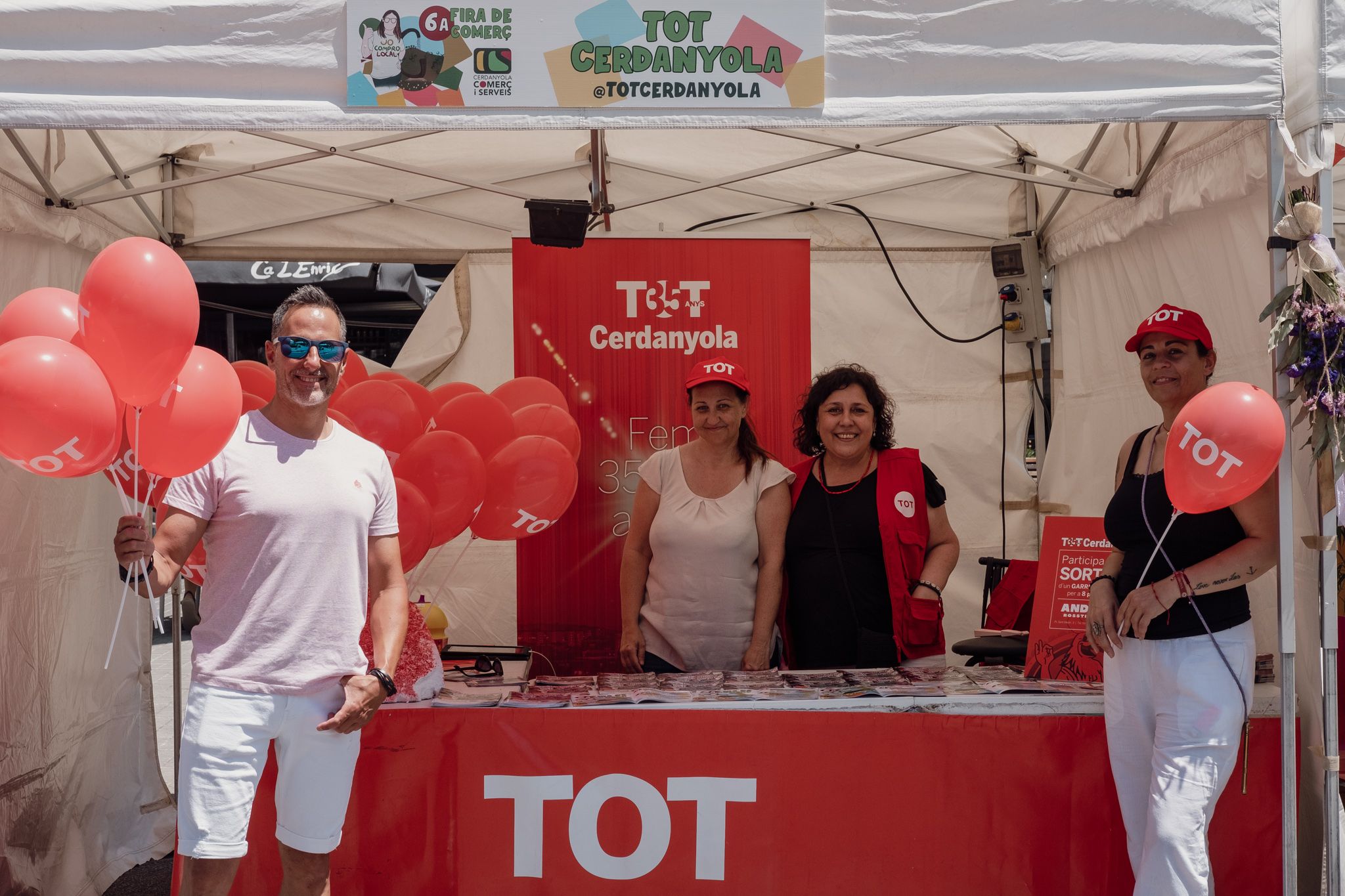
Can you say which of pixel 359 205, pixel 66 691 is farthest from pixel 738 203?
pixel 66 691

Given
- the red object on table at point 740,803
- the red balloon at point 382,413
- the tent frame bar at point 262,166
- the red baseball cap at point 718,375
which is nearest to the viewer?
the red object on table at point 740,803

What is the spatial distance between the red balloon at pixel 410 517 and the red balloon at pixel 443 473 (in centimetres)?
8

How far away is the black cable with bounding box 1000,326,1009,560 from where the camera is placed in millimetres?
4668

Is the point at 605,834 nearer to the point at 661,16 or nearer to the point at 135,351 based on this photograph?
the point at 135,351

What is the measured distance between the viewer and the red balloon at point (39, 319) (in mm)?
2279

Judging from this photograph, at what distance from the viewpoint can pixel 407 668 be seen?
3.02 metres

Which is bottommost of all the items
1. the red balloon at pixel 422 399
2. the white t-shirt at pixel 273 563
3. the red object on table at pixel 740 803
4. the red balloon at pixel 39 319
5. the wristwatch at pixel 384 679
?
the red object on table at pixel 740 803

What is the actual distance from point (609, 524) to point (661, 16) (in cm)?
238

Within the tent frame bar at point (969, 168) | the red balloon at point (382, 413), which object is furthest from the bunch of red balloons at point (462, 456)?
the tent frame bar at point (969, 168)

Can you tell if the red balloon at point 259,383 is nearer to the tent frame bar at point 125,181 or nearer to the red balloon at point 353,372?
the red balloon at point 353,372

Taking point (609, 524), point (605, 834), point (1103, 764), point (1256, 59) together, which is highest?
point (1256, 59)

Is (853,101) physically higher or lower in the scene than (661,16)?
lower

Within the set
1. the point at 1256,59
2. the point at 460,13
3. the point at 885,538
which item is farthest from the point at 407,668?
the point at 1256,59

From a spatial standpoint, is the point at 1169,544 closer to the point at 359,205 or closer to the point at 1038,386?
the point at 1038,386
